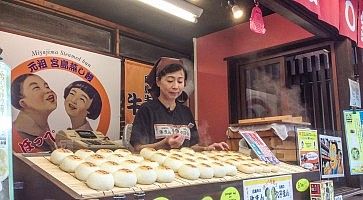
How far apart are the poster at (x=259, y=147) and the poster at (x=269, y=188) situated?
22 centimetres

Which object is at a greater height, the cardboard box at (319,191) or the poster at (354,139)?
the poster at (354,139)

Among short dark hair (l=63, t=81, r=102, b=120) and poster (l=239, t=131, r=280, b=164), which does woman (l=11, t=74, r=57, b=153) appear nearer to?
short dark hair (l=63, t=81, r=102, b=120)

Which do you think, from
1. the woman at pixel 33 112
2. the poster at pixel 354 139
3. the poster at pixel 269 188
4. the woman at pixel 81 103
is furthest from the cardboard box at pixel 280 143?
the woman at pixel 81 103

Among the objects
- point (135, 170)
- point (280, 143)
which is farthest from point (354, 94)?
point (135, 170)

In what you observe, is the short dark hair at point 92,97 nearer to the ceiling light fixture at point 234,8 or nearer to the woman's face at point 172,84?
the ceiling light fixture at point 234,8

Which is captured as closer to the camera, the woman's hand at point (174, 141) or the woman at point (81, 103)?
the woman's hand at point (174, 141)

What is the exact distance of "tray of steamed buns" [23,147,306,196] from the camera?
1021 millimetres

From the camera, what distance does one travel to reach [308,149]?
212 cm

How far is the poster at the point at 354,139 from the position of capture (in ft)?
9.13

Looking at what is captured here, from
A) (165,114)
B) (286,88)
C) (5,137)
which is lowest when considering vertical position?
(5,137)

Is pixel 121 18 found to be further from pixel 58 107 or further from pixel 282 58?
pixel 282 58

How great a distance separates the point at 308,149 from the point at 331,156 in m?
0.48

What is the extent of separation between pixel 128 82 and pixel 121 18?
35.5 inches

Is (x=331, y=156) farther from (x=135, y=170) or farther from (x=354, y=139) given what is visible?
(x=135, y=170)
